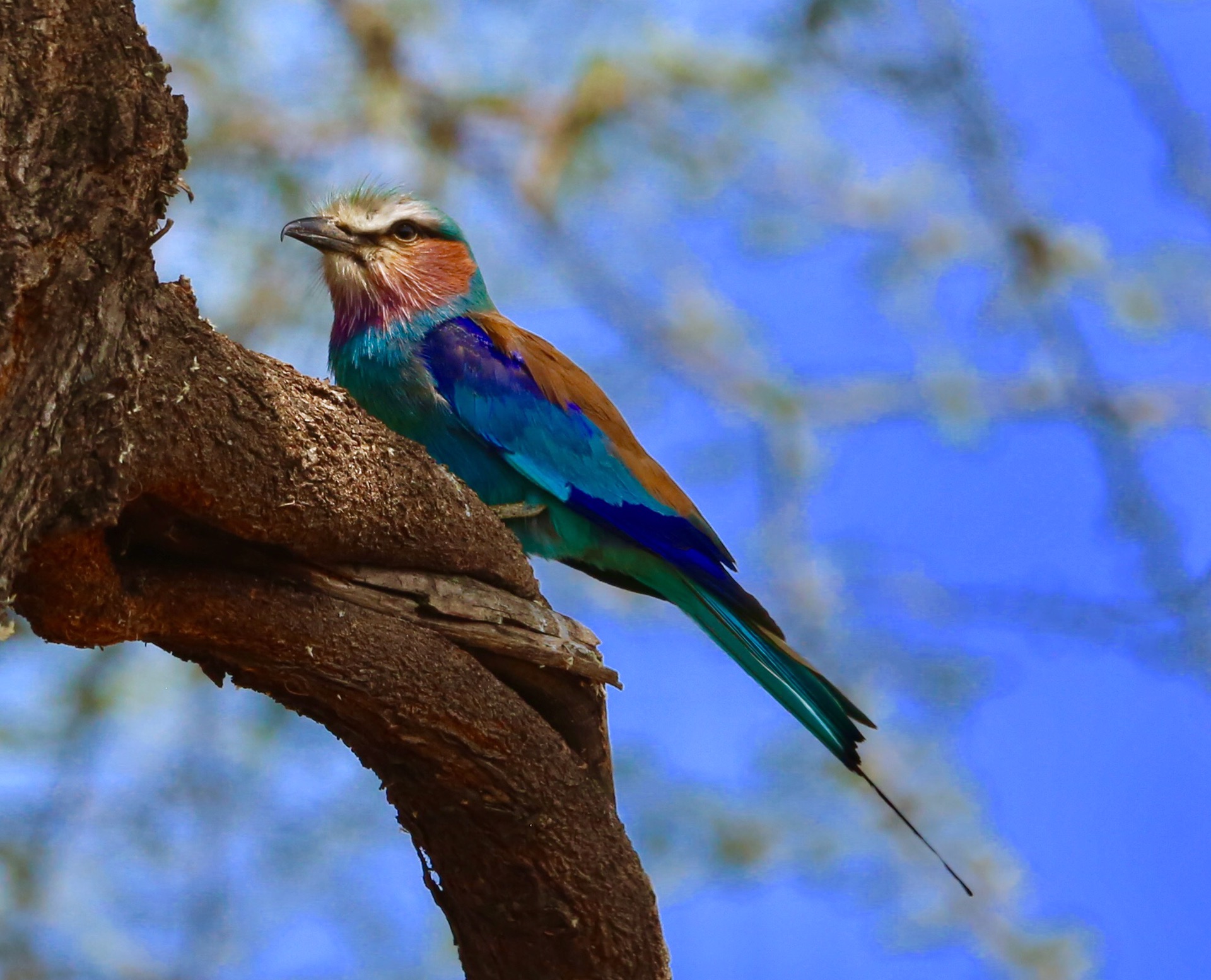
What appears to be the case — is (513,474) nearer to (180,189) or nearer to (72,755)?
(180,189)

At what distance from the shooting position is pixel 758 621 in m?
3.34

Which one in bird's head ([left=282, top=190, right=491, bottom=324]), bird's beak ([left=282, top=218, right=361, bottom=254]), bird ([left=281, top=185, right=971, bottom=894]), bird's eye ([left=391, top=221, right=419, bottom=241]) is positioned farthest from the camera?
bird's eye ([left=391, top=221, right=419, bottom=241])

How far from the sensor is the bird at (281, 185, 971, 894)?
3338 mm

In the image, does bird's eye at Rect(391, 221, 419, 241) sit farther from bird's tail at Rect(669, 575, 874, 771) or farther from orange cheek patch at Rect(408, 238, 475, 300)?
bird's tail at Rect(669, 575, 874, 771)

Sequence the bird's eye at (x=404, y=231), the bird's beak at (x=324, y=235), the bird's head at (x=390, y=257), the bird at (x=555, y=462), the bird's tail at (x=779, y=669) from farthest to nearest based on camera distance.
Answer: the bird's eye at (x=404, y=231) → the bird's beak at (x=324, y=235) → the bird's head at (x=390, y=257) → the bird at (x=555, y=462) → the bird's tail at (x=779, y=669)

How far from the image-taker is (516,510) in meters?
3.42

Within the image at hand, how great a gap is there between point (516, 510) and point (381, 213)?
4.03ft

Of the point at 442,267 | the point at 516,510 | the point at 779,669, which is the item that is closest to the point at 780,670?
the point at 779,669

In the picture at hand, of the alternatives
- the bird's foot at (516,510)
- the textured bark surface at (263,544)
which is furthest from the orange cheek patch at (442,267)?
the textured bark surface at (263,544)

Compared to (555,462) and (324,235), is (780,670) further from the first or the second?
(324,235)

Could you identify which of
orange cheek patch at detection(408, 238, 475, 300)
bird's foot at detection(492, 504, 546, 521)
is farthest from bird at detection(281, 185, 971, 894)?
orange cheek patch at detection(408, 238, 475, 300)

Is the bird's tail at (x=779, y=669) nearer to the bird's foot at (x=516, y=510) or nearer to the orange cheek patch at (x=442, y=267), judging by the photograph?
the bird's foot at (x=516, y=510)

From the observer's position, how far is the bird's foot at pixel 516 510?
11.2ft

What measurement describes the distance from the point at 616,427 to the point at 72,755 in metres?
2.75
